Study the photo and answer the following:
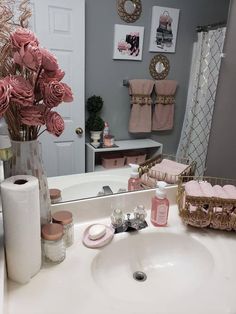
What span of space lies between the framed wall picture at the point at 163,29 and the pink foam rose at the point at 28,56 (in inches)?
23.3

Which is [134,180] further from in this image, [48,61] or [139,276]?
[48,61]

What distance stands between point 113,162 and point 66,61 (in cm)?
47

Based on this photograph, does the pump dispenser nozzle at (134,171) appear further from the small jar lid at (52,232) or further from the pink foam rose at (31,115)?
the pink foam rose at (31,115)

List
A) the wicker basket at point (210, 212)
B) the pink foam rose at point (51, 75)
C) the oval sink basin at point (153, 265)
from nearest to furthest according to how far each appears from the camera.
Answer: the pink foam rose at point (51, 75) → the oval sink basin at point (153, 265) → the wicker basket at point (210, 212)

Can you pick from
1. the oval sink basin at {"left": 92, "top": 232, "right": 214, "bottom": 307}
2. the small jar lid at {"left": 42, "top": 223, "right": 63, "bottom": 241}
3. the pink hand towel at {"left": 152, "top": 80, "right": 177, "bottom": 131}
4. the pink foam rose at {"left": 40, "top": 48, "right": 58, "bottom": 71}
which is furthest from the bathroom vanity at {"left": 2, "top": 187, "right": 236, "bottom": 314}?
the pink foam rose at {"left": 40, "top": 48, "right": 58, "bottom": 71}

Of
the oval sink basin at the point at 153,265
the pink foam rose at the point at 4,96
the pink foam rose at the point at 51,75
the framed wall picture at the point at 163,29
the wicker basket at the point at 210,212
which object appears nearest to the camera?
the pink foam rose at the point at 4,96

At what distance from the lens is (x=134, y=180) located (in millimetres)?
1166

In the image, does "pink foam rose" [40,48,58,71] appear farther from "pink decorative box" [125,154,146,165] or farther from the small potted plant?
"pink decorative box" [125,154,146,165]

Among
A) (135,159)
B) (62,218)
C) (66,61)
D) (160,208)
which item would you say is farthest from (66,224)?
(66,61)

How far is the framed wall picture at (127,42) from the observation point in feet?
3.34

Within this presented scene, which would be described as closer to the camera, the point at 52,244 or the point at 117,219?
the point at 52,244

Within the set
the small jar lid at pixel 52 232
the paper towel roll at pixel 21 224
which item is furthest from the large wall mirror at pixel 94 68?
the paper towel roll at pixel 21 224

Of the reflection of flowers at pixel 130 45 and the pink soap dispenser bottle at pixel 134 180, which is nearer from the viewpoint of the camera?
the reflection of flowers at pixel 130 45

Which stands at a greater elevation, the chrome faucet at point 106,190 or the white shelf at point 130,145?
the white shelf at point 130,145
